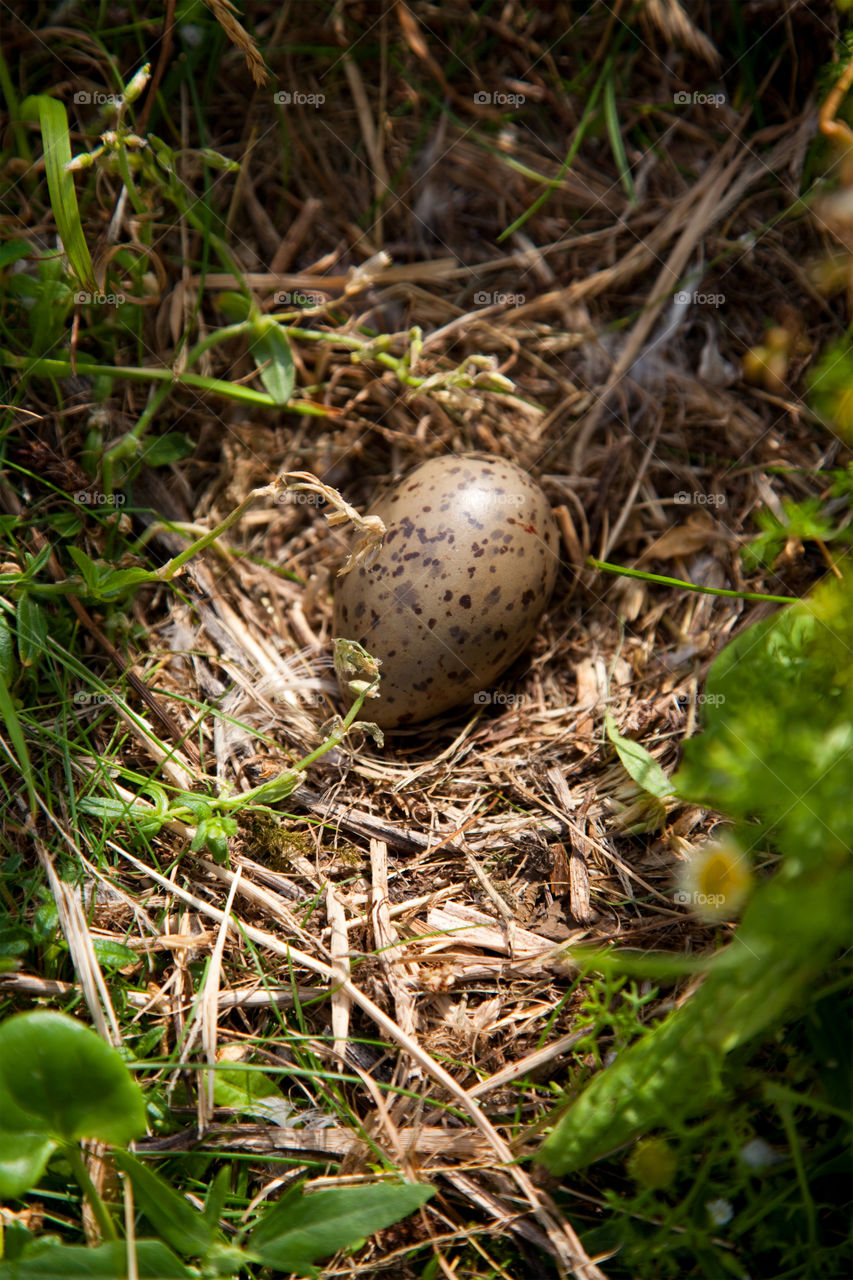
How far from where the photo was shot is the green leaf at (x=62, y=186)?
1.92 metres

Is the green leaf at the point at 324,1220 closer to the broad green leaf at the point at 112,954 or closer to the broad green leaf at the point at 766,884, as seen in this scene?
the broad green leaf at the point at 766,884

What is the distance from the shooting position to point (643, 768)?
1.97 metres

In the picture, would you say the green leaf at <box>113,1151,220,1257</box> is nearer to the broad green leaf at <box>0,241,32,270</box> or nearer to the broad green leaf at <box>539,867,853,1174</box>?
the broad green leaf at <box>539,867,853,1174</box>

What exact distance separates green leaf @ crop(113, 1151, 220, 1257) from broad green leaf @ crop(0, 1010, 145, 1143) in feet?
0.21

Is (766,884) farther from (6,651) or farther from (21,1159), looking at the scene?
(6,651)

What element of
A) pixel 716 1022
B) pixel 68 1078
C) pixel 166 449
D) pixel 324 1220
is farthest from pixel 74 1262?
pixel 166 449

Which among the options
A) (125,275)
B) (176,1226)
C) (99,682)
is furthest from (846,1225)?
(125,275)

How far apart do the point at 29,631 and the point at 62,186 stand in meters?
1.01

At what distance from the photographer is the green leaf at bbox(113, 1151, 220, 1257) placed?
1479 mm

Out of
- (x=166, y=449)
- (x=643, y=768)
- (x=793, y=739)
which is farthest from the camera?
(x=166, y=449)

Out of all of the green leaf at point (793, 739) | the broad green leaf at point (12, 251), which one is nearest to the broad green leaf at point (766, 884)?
the green leaf at point (793, 739)

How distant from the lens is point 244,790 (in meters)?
2.03

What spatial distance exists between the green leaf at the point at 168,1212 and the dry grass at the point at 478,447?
1.15 ft

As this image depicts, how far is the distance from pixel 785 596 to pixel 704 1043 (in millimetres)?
1147
